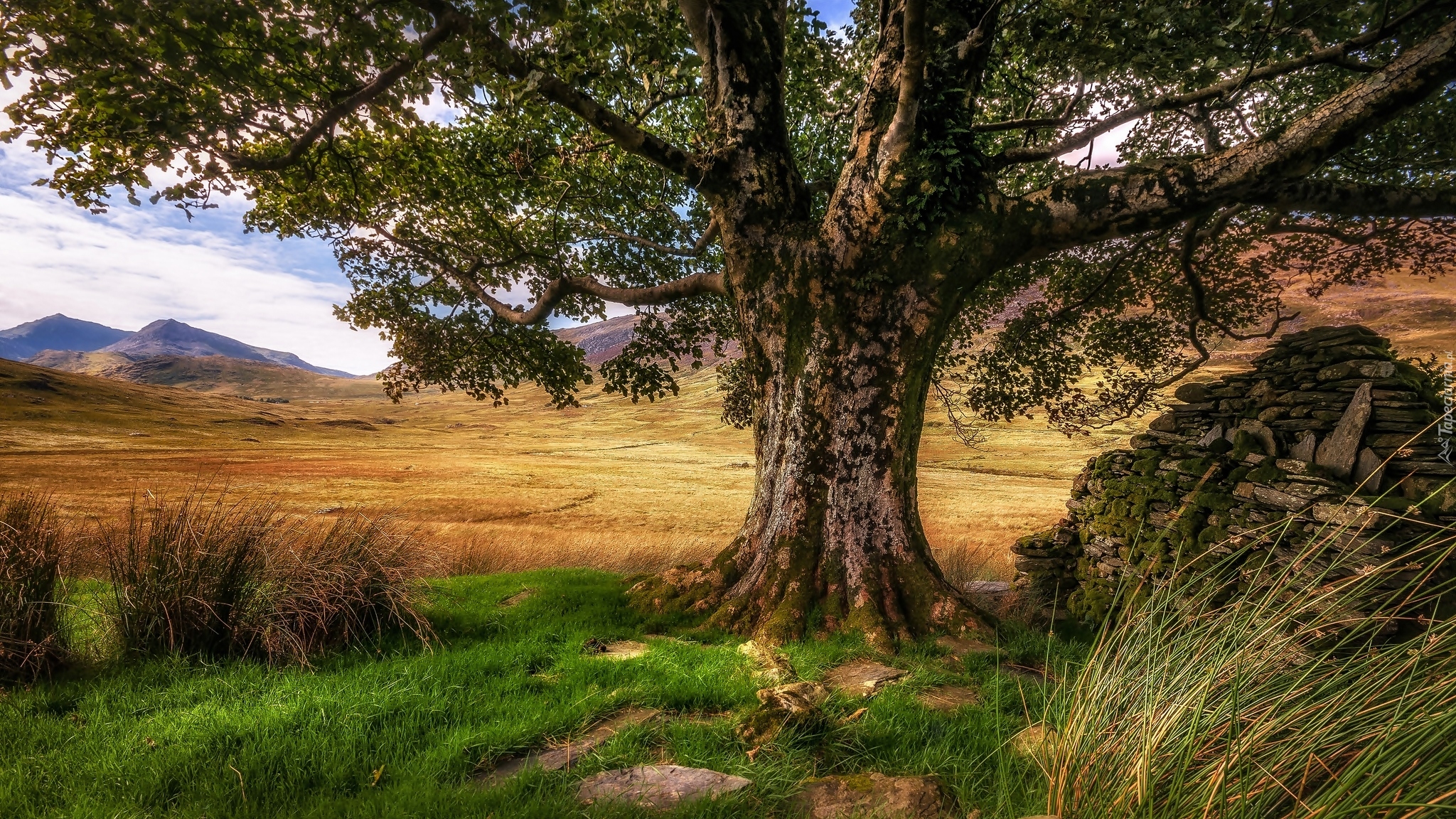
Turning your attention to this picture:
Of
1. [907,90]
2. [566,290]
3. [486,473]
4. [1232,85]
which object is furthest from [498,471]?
[1232,85]

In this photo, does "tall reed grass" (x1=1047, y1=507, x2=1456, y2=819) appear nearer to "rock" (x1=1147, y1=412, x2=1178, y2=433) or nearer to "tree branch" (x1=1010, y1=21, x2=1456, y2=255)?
"tree branch" (x1=1010, y1=21, x2=1456, y2=255)

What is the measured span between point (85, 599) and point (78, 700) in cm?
322

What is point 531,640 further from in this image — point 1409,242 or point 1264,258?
point 1409,242

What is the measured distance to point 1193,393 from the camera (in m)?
8.73

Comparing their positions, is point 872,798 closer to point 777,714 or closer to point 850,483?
point 777,714

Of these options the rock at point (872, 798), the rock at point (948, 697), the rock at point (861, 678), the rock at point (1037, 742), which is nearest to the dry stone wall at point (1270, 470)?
the rock at point (948, 697)

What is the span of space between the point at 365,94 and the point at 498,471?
178 feet

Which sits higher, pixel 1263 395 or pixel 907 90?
pixel 907 90

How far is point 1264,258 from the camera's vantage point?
11.3 m

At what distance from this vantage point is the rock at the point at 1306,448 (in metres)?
6.93

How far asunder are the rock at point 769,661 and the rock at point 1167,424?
295 inches

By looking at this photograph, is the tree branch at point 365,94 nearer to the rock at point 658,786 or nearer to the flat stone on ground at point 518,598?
the flat stone on ground at point 518,598

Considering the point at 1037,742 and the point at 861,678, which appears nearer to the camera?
the point at 1037,742

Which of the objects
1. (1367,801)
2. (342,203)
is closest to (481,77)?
(342,203)
